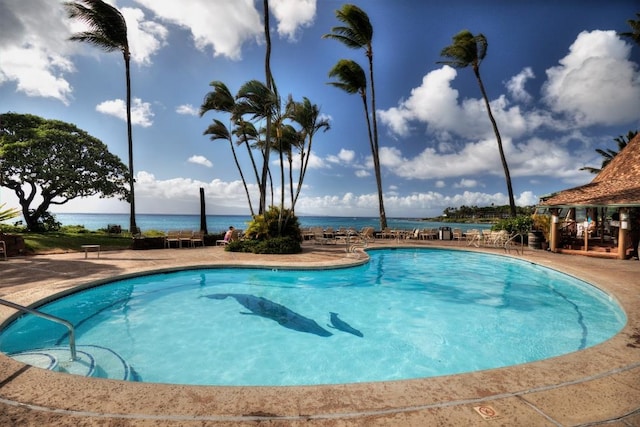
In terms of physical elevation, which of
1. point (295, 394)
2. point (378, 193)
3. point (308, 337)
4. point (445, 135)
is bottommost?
point (308, 337)

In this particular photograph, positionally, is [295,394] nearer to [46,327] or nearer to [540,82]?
[46,327]

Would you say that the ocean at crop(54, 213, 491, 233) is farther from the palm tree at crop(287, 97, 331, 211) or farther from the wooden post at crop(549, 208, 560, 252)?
the wooden post at crop(549, 208, 560, 252)

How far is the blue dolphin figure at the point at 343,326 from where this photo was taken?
566cm

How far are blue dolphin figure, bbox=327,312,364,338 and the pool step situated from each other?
345cm

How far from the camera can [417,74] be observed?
2433 centimetres

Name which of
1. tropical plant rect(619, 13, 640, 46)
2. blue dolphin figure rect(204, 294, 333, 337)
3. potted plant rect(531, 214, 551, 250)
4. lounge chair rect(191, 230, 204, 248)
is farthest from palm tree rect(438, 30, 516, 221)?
lounge chair rect(191, 230, 204, 248)

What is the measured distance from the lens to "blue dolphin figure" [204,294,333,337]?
584 cm

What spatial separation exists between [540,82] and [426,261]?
754 inches

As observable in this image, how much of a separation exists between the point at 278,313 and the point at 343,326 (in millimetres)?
1569

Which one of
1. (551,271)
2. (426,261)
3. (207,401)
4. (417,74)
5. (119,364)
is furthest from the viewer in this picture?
(417,74)

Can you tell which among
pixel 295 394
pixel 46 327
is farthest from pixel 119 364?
pixel 295 394

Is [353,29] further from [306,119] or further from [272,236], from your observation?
[272,236]

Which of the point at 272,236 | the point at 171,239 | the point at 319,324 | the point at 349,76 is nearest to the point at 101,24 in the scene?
the point at 171,239

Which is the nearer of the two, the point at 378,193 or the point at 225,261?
the point at 225,261
